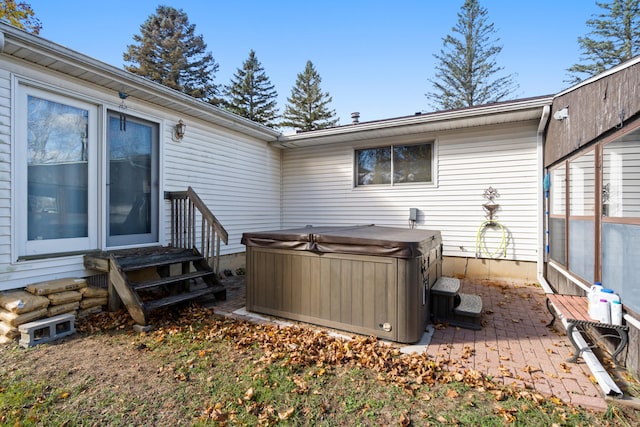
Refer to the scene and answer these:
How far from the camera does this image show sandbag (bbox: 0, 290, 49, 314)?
3125 mm

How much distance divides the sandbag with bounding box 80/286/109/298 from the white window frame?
59 cm

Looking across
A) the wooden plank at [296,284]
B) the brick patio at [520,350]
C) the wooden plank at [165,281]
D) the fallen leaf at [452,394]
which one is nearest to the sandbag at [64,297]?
the wooden plank at [165,281]

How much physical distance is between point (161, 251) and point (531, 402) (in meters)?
4.65

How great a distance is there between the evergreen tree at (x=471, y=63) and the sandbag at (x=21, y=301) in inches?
746

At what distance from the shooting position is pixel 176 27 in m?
20.0

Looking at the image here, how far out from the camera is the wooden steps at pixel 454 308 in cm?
346

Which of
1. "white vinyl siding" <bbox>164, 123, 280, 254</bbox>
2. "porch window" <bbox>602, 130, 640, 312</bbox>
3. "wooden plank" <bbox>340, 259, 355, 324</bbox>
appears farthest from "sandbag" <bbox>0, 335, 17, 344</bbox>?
"porch window" <bbox>602, 130, 640, 312</bbox>

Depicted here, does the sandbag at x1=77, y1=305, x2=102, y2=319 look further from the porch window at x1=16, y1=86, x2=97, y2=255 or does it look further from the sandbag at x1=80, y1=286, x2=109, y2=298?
the porch window at x1=16, y1=86, x2=97, y2=255

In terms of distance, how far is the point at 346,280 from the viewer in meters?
3.27

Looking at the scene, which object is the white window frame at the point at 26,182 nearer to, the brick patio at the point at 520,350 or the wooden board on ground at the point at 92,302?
the wooden board on ground at the point at 92,302

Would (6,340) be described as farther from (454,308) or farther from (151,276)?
(454,308)

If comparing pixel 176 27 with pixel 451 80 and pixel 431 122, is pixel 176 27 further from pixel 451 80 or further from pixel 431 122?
pixel 431 122

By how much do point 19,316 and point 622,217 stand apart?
580 centimetres

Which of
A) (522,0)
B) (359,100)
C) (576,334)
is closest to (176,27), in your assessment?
(359,100)
